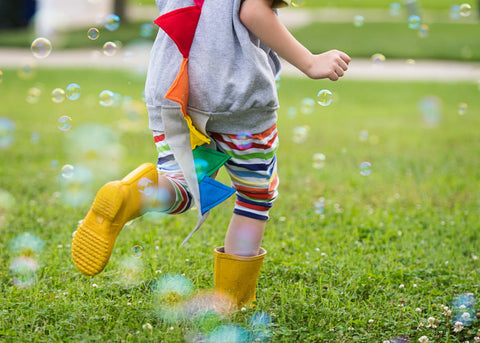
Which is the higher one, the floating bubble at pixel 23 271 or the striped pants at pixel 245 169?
the striped pants at pixel 245 169

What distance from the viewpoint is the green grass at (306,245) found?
219cm

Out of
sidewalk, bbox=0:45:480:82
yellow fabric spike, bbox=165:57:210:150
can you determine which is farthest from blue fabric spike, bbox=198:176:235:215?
sidewalk, bbox=0:45:480:82

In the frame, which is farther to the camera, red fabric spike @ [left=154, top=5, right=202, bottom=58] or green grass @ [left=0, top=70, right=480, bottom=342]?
green grass @ [left=0, top=70, right=480, bottom=342]

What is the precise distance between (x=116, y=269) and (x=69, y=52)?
10890 mm

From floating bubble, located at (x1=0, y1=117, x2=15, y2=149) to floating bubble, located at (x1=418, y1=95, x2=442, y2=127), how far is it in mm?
4020

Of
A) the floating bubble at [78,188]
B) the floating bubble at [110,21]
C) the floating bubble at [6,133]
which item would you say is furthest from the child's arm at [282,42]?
the floating bubble at [6,133]

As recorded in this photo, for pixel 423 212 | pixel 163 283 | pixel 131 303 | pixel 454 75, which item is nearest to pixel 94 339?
pixel 131 303

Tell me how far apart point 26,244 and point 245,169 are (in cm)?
138

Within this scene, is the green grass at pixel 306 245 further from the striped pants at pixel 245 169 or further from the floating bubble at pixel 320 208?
the striped pants at pixel 245 169

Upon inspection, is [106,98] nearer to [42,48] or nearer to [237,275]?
[42,48]

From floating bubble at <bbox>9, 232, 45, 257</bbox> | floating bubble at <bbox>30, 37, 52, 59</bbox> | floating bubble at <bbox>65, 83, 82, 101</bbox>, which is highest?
floating bubble at <bbox>30, 37, 52, 59</bbox>

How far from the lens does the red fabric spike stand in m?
1.99

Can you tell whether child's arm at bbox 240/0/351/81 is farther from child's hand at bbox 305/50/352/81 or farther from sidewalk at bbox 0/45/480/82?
sidewalk at bbox 0/45/480/82

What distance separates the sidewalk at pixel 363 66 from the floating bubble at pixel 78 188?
5.34 meters
